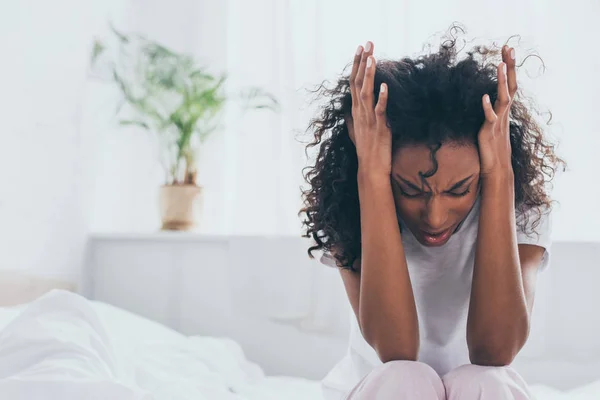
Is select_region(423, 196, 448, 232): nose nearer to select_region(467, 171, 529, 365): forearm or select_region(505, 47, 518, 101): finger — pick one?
select_region(467, 171, 529, 365): forearm

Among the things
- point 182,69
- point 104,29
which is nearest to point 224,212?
point 182,69

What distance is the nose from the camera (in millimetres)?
906

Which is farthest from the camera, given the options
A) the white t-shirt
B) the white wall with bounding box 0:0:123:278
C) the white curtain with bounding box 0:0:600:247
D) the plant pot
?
the plant pot

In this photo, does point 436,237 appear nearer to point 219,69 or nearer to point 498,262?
point 498,262

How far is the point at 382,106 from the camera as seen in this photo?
36.1 inches

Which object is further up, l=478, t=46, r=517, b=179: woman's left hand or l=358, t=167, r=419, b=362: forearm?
l=478, t=46, r=517, b=179: woman's left hand

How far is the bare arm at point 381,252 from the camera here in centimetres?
93

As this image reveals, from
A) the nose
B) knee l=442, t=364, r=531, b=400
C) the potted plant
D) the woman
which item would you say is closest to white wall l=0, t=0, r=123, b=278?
the potted plant

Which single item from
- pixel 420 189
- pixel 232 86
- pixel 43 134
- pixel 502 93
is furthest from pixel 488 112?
pixel 232 86

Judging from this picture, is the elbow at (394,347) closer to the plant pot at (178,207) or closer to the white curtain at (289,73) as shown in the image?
the white curtain at (289,73)

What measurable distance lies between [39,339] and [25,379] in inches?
5.5

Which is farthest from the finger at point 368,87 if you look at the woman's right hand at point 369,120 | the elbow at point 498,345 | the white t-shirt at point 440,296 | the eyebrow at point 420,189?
the elbow at point 498,345

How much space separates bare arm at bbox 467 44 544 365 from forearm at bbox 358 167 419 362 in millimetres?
91

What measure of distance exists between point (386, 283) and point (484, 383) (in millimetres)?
212
